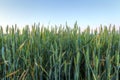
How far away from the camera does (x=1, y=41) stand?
256 cm

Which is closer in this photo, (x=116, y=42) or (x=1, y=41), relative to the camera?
(x=116, y=42)

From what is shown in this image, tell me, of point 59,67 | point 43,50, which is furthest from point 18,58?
point 59,67

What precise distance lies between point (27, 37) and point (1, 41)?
0.25m

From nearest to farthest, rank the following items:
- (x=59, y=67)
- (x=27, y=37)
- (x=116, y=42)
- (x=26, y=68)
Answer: (x=59, y=67) < (x=26, y=68) < (x=116, y=42) < (x=27, y=37)

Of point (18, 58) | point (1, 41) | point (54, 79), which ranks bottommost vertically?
point (54, 79)

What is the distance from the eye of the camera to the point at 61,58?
81.0 inches

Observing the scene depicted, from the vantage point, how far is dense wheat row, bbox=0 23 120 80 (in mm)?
1940

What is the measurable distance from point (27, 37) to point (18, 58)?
1.43 feet

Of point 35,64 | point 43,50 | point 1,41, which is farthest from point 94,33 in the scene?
point 1,41

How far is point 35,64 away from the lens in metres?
2.05

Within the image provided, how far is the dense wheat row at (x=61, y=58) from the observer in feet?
6.37

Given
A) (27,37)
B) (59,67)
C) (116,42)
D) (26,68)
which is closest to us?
(59,67)

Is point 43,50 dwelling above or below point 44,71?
above

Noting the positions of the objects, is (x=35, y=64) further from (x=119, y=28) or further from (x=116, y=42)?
(x=119, y=28)
